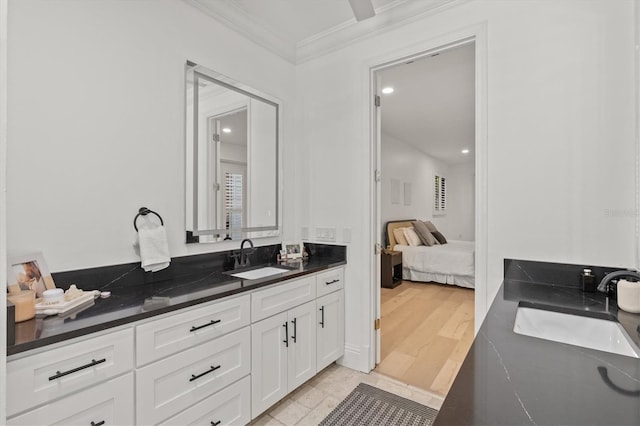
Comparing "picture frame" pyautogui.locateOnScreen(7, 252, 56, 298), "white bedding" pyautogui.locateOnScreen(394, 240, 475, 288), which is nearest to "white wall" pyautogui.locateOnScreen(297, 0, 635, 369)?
"picture frame" pyautogui.locateOnScreen(7, 252, 56, 298)

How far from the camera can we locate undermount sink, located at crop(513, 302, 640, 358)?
1176mm

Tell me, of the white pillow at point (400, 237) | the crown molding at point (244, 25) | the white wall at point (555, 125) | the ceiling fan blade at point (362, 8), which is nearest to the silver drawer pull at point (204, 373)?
the white wall at point (555, 125)

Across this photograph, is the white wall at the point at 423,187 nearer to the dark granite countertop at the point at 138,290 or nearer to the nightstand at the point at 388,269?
the nightstand at the point at 388,269

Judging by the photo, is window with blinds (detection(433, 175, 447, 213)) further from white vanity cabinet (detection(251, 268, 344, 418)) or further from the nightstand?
white vanity cabinet (detection(251, 268, 344, 418))

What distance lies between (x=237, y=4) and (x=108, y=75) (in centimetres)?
110

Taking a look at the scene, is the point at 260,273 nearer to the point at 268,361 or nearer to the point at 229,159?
the point at 268,361

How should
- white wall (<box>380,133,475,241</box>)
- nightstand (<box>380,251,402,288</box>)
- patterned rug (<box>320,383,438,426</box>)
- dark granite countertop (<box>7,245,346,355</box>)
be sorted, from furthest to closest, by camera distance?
1. white wall (<box>380,133,475,241</box>)
2. nightstand (<box>380,251,402,288</box>)
3. patterned rug (<box>320,383,438,426</box>)
4. dark granite countertop (<box>7,245,346,355</box>)

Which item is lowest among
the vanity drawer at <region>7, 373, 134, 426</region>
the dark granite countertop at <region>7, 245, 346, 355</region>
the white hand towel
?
the vanity drawer at <region>7, 373, 134, 426</region>

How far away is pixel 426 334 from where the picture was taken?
10.5ft

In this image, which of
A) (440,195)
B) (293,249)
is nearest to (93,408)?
(293,249)

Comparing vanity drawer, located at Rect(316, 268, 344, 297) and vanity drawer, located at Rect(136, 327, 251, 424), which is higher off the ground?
vanity drawer, located at Rect(316, 268, 344, 297)

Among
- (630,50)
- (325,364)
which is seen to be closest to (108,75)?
(325,364)

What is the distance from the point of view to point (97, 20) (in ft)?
5.32

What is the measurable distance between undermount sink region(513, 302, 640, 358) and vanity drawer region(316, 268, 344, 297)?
1.27m
